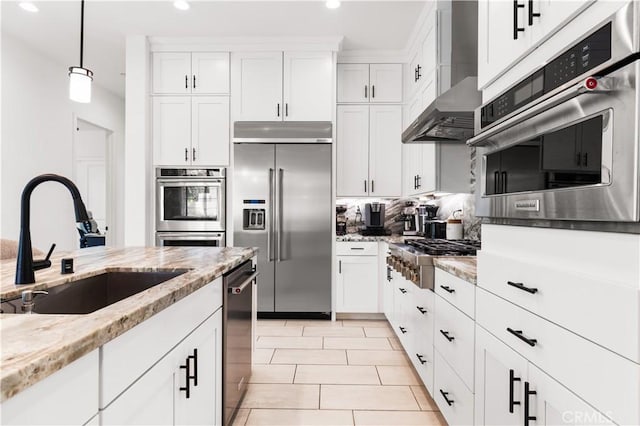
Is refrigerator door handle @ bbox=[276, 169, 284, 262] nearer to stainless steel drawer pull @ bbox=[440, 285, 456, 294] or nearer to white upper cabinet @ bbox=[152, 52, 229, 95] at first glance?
white upper cabinet @ bbox=[152, 52, 229, 95]

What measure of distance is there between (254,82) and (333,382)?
310 centimetres

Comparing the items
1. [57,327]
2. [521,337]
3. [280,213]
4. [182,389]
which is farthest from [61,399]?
[280,213]

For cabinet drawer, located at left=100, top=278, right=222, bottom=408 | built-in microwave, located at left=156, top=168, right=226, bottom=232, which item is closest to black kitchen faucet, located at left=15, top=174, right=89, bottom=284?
cabinet drawer, located at left=100, top=278, right=222, bottom=408

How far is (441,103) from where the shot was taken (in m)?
2.37

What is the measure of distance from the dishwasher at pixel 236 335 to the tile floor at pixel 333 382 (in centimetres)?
22

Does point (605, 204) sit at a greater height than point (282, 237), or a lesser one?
greater

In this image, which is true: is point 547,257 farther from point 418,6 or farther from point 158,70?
point 158,70

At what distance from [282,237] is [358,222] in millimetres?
1089

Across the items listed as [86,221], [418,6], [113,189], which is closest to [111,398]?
[86,221]

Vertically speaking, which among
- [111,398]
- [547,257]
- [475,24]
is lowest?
[111,398]

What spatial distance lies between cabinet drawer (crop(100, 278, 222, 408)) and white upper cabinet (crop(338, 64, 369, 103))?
338cm

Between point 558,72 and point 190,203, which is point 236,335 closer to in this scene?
point 558,72

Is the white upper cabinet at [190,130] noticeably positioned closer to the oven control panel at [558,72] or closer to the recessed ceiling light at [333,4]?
the recessed ceiling light at [333,4]

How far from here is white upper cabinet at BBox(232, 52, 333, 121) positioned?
13.6 ft
